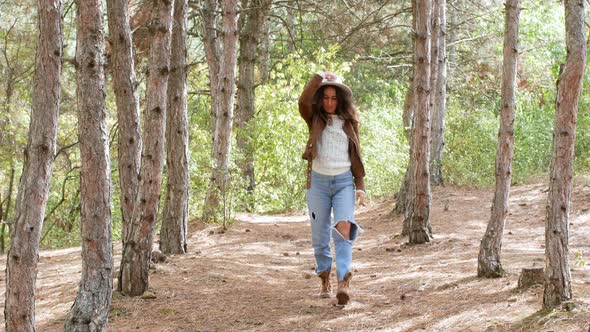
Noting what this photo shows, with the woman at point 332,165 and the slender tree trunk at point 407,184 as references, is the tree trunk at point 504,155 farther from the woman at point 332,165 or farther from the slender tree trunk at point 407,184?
the slender tree trunk at point 407,184

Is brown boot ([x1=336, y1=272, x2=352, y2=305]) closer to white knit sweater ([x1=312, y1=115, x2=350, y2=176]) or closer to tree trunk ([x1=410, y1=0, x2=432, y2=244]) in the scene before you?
white knit sweater ([x1=312, y1=115, x2=350, y2=176])

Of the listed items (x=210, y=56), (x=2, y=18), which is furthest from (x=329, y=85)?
(x=2, y=18)

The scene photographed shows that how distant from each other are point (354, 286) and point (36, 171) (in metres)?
3.59

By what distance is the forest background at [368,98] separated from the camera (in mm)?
15344

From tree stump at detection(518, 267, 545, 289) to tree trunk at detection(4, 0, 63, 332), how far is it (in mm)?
3770

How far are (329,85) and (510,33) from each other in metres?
1.76

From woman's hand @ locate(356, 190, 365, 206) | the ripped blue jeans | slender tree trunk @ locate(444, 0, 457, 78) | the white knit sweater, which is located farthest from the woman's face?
slender tree trunk @ locate(444, 0, 457, 78)

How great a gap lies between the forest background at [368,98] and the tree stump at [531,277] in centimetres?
812

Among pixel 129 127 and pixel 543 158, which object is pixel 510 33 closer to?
pixel 129 127

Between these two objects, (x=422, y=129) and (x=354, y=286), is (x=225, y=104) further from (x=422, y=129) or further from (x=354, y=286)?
(x=354, y=286)

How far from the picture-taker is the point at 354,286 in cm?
723

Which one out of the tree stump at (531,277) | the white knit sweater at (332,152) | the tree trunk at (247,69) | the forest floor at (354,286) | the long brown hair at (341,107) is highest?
the tree trunk at (247,69)

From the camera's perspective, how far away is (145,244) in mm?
6484

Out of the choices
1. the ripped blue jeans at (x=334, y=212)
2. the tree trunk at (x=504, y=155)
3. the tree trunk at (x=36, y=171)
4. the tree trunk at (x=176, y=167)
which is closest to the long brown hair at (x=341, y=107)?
the ripped blue jeans at (x=334, y=212)
